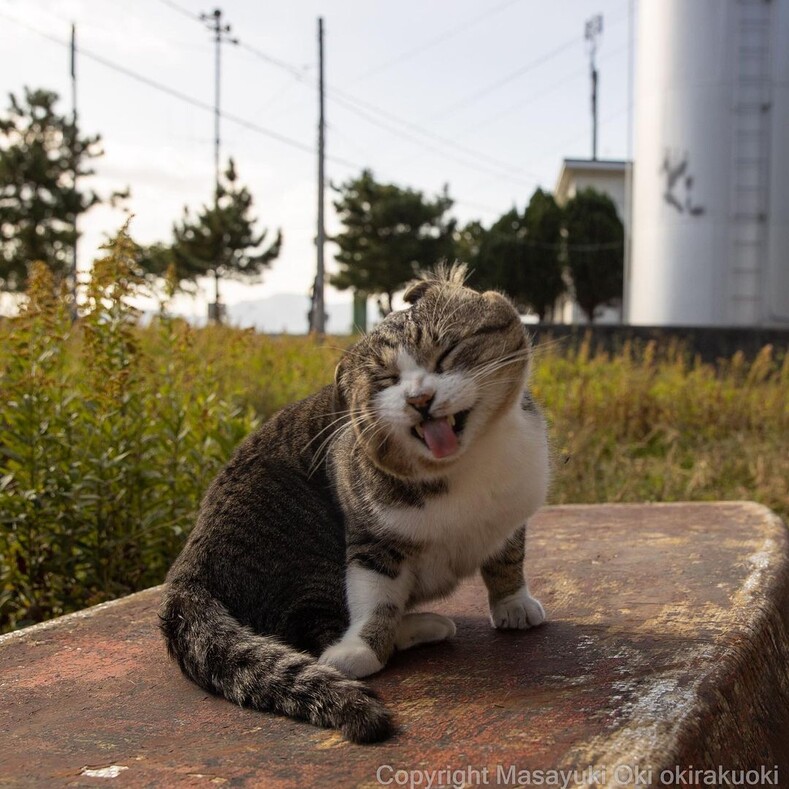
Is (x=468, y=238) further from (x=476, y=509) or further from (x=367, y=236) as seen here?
(x=476, y=509)

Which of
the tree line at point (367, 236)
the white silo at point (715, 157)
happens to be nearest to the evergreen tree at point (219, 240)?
the tree line at point (367, 236)

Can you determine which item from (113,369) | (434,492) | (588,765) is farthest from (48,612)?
(588,765)

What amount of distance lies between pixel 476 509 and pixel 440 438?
24 cm

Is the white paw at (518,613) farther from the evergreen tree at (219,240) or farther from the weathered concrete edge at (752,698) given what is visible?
the evergreen tree at (219,240)

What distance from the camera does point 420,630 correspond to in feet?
6.32

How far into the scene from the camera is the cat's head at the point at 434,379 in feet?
5.51

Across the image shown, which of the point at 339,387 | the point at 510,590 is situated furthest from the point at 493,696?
the point at 339,387

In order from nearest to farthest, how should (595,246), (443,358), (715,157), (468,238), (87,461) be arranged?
(443,358) → (87,461) → (715,157) → (595,246) → (468,238)

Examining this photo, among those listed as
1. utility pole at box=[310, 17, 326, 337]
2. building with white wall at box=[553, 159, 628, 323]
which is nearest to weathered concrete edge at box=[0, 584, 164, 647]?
utility pole at box=[310, 17, 326, 337]

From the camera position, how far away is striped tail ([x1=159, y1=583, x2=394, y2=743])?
4.69 ft

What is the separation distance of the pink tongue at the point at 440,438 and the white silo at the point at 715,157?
561 inches

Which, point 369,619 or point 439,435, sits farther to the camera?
point 369,619

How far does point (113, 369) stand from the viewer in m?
2.93

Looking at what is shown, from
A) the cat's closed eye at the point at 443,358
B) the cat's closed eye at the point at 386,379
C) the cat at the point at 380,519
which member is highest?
the cat's closed eye at the point at 443,358
